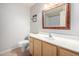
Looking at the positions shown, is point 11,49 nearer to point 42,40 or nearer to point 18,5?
point 42,40

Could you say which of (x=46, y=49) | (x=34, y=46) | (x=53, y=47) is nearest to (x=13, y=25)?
(x=34, y=46)

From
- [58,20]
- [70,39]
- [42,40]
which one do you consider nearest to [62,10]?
[58,20]

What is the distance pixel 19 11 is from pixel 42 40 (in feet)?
2.48

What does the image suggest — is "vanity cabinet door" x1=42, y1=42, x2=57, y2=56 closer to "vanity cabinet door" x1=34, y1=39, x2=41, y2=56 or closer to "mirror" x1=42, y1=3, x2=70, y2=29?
"vanity cabinet door" x1=34, y1=39, x2=41, y2=56

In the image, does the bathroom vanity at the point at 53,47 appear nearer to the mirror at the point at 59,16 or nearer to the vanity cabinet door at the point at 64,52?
the vanity cabinet door at the point at 64,52

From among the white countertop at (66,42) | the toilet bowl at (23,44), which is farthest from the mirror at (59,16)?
the toilet bowl at (23,44)

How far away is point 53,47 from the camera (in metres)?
1.36

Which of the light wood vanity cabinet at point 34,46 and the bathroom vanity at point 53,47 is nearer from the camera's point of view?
the bathroom vanity at point 53,47

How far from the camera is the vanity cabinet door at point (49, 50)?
52.4 inches

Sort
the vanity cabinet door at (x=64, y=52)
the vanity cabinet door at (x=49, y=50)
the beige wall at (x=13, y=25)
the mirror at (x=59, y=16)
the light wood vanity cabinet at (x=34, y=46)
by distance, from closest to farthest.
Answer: the vanity cabinet door at (x=64, y=52) < the vanity cabinet door at (x=49, y=50) < the mirror at (x=59, y=16) < the beige wall at (x=13, y=25) < the light wood vanity cabinet at (x=34, y=46)

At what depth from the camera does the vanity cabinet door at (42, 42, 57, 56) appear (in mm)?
1331

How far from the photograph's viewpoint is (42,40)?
170cm

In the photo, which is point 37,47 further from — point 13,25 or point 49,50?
point 13,25

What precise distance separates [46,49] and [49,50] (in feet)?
0.33
